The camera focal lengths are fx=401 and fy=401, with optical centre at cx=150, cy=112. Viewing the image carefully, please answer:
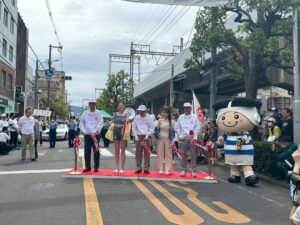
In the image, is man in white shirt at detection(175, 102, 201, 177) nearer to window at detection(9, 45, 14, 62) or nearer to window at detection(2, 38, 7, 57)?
window at detection(2, 38, 7, 57)

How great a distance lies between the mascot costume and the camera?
9.28 metres

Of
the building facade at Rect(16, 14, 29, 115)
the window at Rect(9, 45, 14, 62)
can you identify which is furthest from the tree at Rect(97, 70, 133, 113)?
the window at Rect(9, 45, 14, 62)

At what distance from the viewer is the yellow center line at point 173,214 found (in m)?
5.80

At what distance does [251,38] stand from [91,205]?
7.30 m

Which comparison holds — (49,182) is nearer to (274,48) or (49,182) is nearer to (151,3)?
(151,3)

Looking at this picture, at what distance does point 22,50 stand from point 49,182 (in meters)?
38.0

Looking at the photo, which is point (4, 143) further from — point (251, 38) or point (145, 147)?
point (251, 38)

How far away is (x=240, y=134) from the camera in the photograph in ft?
30.9

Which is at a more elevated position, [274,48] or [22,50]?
[22,50]

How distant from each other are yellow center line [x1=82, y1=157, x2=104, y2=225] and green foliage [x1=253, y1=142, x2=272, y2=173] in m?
4.63

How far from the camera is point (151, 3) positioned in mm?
11203

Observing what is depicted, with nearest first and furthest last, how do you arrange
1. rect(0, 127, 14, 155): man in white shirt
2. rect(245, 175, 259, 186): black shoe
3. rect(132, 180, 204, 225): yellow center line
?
1. rect(132, 180, 204, 225): yellow center line
2. rect(245, 175, 259, 186): black shoe
3. rect(0, 127, 14, 155): man in white shirt

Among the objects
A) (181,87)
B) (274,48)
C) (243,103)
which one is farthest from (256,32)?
(181,87)

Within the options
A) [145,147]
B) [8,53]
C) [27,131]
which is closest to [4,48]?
[8,53]
